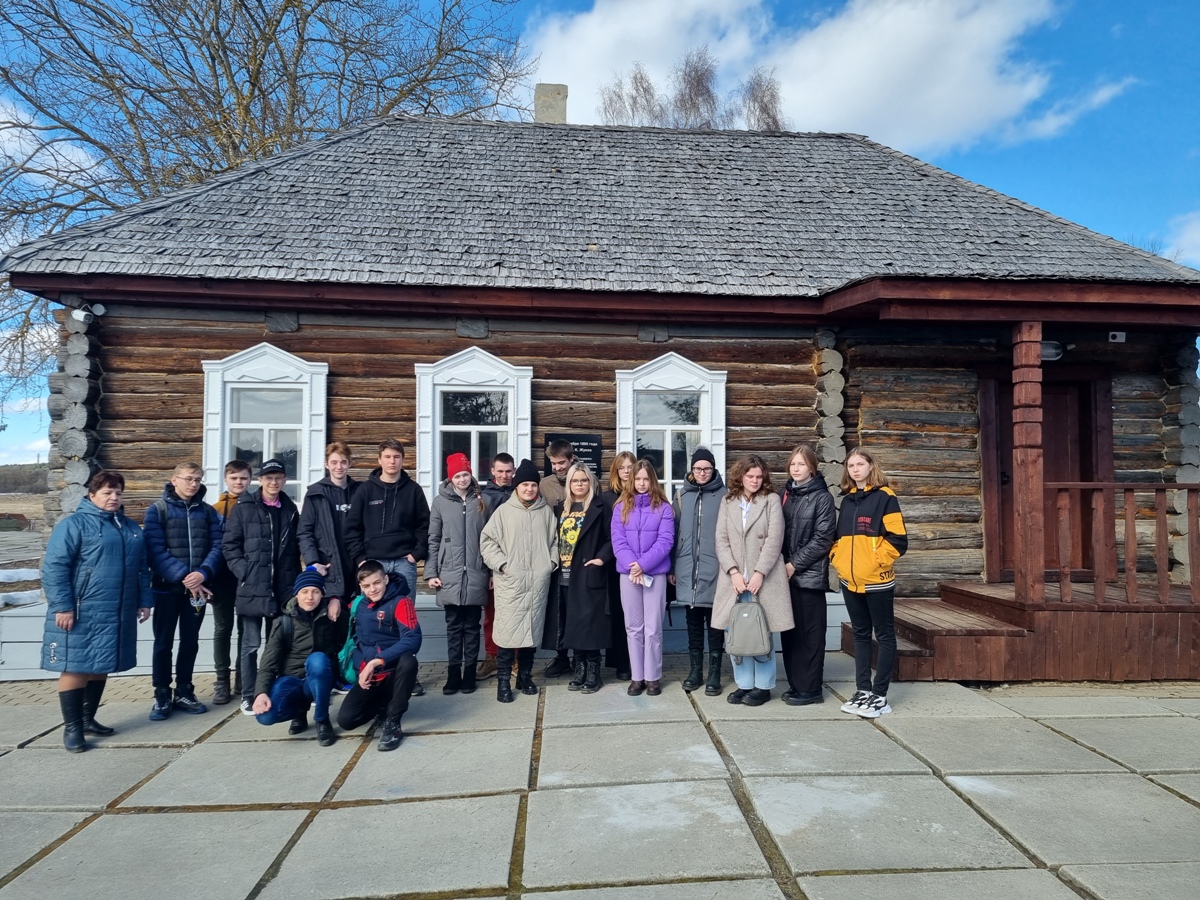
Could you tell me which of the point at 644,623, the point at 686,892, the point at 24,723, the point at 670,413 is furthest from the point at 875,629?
the point at 24,723

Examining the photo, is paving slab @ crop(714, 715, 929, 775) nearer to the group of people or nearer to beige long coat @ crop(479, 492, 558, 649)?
the group of people

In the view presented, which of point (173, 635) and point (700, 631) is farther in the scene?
point (700, 631)

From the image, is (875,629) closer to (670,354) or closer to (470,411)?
(670,354)

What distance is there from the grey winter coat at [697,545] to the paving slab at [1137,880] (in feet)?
8.76

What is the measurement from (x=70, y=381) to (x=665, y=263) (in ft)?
18.2

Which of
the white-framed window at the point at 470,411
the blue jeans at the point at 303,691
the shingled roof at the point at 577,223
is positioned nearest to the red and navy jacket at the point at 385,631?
the blue jeans at the point at 303,691

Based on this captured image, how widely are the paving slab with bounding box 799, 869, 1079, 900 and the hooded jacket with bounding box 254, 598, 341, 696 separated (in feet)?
10.4

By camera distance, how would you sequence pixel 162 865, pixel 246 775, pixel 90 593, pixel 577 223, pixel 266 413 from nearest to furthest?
1. pixel 162 865
2. pixel 246 775
3. pixel 90 593
4. pixel 266 413
5. pixel 577 223

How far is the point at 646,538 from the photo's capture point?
A: 5.23 m

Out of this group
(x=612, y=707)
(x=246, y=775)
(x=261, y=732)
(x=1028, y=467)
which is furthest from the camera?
(x=1028, y=467)

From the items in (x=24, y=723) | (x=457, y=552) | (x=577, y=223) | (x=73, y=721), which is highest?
(x=577, y=223)

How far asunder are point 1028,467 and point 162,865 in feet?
20.6

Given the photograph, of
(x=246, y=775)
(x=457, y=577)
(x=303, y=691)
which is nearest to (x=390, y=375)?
(x=457, y=577)

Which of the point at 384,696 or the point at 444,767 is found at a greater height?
the point at 384,696
